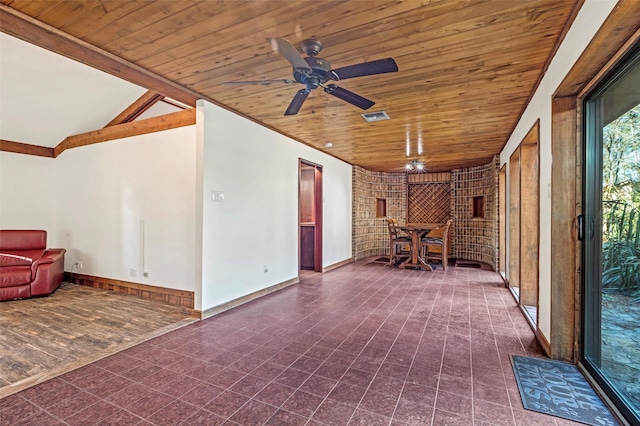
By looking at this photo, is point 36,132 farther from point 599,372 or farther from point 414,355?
point 599,372

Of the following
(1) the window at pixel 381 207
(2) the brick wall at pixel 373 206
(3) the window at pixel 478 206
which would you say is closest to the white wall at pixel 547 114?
(2) the brick wall at pixel 373 206

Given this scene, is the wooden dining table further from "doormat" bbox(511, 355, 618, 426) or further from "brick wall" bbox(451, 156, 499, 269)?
"doormat" bbox(511, 355, 618, 426)

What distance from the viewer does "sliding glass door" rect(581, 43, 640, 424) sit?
1667mm

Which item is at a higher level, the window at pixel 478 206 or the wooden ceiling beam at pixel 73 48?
the wooden ceiling beam at pixel 73 48

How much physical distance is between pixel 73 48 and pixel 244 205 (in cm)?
224

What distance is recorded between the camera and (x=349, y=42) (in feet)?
7.48

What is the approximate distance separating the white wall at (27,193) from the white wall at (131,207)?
15 cm

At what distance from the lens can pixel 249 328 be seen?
3.09 meters

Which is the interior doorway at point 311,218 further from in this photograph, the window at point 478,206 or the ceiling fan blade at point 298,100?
the window at point 478,206

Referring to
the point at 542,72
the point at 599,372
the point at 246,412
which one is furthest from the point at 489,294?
the point at 246,412

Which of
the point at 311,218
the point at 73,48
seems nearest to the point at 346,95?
the point at 73,48

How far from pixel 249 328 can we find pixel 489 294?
11.2ft

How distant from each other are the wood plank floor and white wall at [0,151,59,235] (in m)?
1.66

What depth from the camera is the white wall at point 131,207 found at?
13.0 ft
